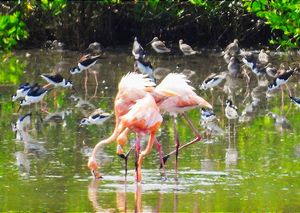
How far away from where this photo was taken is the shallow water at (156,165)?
875cm

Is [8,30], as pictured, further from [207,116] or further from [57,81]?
[207,116]

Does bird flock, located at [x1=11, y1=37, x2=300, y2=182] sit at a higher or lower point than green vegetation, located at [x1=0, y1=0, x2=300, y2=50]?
lower

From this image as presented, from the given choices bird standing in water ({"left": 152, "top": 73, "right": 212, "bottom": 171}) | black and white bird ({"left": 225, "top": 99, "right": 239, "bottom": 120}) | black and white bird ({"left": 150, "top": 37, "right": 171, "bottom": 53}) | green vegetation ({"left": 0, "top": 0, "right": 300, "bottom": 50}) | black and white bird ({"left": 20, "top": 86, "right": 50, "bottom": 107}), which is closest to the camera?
bird standing in water ({"left": 152, "top": 73, "right": 212, "bottom": 171})

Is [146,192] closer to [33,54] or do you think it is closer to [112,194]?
[112,194]

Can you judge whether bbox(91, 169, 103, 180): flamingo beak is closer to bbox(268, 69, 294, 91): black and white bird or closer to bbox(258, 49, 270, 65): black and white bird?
bbox(268, 69, 294, 91): black and white bird

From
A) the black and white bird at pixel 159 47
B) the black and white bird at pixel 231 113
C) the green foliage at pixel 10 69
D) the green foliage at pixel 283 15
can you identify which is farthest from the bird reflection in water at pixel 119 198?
the black and white bird at pixel 159 47

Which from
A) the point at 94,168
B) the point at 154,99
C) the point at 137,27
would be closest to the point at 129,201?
the point at 94,168

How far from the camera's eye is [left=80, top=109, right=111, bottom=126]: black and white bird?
13.2 m

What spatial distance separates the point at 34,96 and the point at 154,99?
4837 millimetres

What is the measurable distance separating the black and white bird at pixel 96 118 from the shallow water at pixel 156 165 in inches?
4.0

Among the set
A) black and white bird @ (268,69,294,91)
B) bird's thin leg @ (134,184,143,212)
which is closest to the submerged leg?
bird's thin leg @ (134,184,143,212)

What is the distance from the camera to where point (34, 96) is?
15.0 metres

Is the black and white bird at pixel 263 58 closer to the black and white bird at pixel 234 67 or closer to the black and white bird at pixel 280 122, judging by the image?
the black and white bird at pixel 234 67

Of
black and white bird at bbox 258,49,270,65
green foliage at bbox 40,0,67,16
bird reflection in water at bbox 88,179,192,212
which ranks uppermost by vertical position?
green foliage at bbox 40,0,67,16
